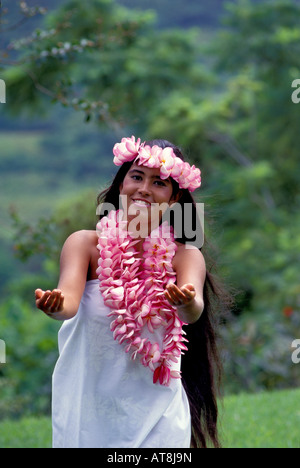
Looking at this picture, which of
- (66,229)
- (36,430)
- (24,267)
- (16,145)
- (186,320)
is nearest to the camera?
(186,320)

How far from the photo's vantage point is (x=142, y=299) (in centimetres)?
296

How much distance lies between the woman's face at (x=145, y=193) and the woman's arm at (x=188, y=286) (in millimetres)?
179

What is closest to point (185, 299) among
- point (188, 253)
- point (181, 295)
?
point (181, 295)

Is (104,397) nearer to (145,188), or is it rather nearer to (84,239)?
(84,239)

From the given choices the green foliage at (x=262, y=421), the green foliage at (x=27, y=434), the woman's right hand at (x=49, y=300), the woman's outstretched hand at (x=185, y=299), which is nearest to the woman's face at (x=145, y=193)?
the woman's outstretched hand at (x=185, y=299)

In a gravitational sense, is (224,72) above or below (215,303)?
below

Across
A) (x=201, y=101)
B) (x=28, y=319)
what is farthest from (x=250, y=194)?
(x=28, y=319)

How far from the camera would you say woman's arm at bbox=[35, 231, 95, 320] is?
2.60 m

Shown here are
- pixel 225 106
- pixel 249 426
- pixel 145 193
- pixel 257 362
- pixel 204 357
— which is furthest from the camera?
pixel 225 106

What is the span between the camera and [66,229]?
1011cm

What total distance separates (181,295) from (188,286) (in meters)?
0.05

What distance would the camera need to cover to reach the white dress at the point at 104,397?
293cm
